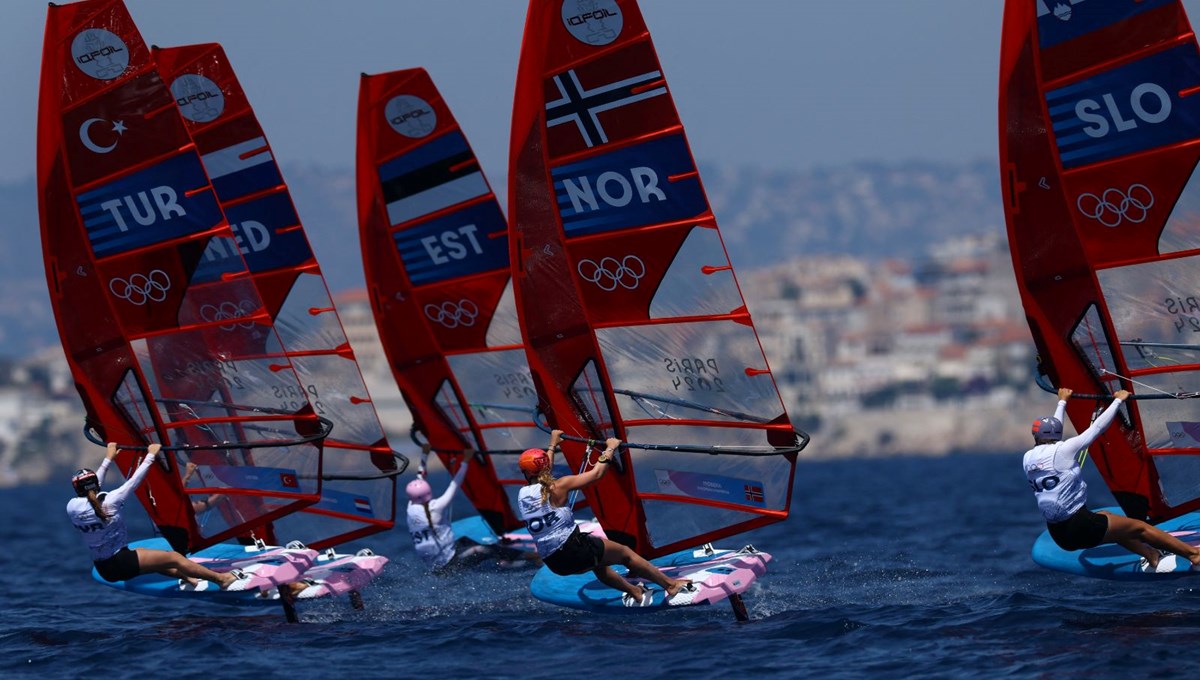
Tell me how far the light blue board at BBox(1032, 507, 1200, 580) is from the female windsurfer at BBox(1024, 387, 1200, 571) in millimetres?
165

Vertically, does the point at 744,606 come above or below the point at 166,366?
below

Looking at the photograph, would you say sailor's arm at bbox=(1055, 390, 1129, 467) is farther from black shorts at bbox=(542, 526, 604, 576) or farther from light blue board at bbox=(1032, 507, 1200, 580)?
black shorts at bbox=(542, 526, 604, 576)

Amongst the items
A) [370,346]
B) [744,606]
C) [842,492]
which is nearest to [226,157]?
[744,606]

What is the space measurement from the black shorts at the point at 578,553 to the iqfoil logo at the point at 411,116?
6.52 meters

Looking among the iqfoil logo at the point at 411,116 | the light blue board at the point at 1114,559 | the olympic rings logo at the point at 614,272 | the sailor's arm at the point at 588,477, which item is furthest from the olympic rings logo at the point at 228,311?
the light blue board at the point at 1114,559

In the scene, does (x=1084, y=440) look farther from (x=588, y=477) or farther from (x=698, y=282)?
(x=588, y=477)

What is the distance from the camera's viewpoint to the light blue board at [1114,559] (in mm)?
12375

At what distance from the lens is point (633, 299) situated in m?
13.7

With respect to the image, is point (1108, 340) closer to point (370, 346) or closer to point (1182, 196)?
point (1182, 196)

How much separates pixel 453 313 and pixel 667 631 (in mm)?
6119

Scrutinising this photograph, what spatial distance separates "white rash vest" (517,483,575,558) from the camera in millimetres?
12523

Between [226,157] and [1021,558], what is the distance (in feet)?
30.5

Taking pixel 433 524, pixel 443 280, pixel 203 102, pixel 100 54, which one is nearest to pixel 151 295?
pixel 100 54

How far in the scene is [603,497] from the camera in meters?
14.1
